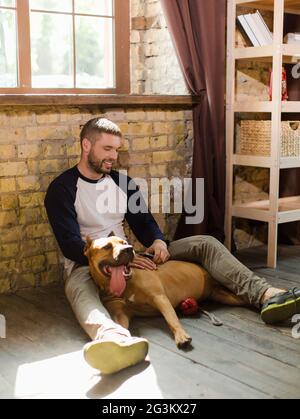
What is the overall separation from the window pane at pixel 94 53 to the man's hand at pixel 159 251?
1243 millimetres

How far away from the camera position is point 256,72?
4.12 m

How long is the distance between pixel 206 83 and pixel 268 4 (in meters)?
0.64

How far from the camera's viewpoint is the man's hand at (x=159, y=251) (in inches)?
116

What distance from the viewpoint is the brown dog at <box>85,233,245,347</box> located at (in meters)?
2.61

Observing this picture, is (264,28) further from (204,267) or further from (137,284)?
(137,284)

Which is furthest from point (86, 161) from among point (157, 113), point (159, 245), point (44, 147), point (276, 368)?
point (276, 368)

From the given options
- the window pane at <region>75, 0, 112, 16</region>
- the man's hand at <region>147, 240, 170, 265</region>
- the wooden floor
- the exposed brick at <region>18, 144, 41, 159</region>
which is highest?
the window pane at <region>75, 0, 112, 16</region>

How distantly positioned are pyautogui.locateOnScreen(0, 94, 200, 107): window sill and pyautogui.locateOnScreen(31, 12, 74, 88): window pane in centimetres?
39

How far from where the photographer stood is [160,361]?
2342 mm

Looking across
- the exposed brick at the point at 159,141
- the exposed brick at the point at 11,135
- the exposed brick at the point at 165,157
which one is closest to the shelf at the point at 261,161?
the exposed brick at the point at 165,157

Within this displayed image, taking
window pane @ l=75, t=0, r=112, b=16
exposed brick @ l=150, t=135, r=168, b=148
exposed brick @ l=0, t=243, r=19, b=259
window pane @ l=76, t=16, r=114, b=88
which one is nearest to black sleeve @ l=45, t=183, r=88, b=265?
exposed brick @ l=0, t=243, r=19, b=259

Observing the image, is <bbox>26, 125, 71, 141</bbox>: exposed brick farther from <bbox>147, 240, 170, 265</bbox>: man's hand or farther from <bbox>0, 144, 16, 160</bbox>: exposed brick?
<bbox>147, 240, 170, 265</bbox>: man's hand

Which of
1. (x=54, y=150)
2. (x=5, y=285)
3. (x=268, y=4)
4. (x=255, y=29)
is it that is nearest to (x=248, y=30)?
(x=255, y=29)

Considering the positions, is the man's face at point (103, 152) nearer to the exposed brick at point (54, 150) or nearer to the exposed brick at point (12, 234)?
the exposed brick at point (54, 150)
